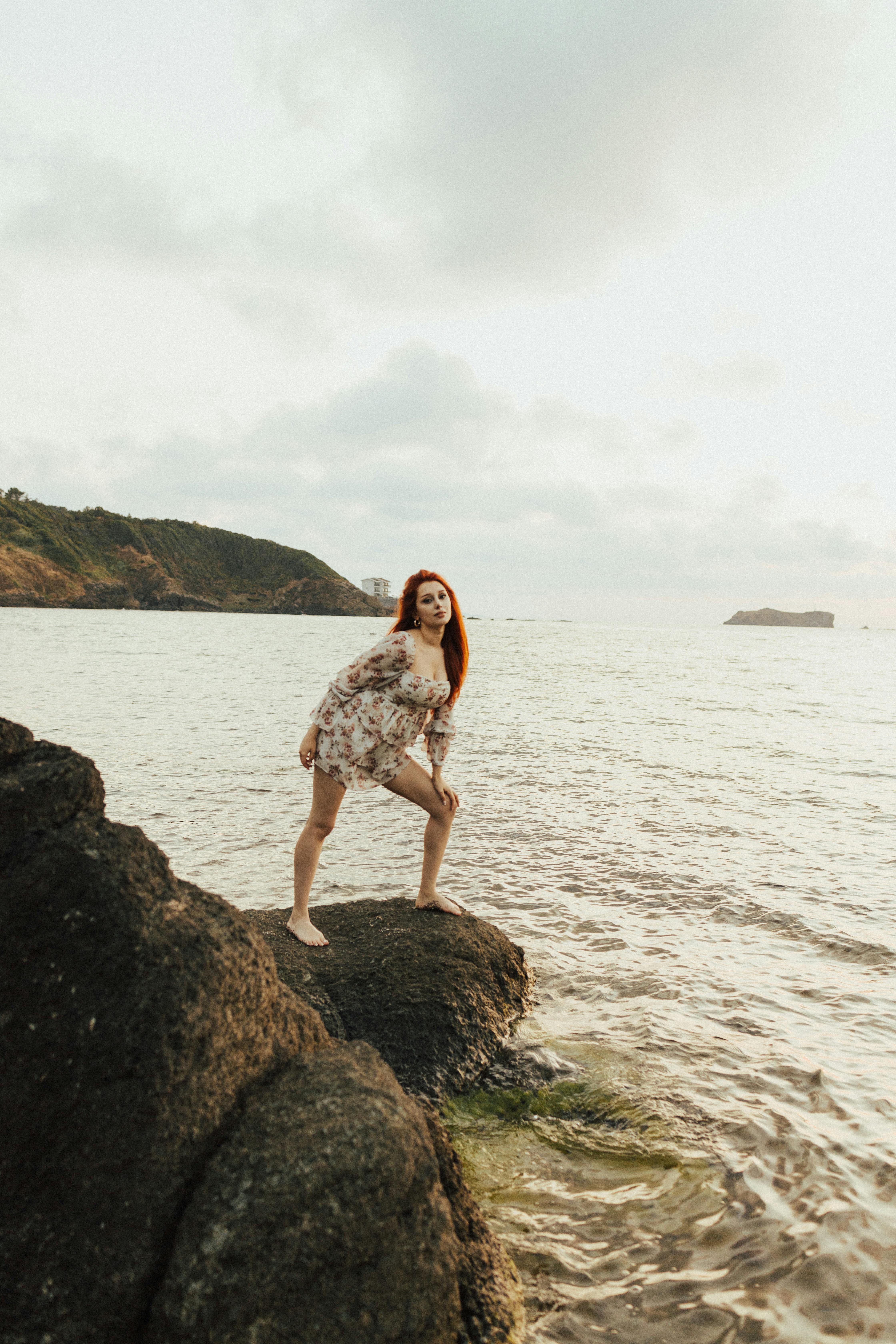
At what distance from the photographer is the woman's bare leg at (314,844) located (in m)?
4.65

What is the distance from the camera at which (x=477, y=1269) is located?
2.40 metres

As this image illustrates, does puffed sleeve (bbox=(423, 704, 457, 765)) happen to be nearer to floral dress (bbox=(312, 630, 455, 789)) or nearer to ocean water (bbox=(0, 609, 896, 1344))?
floral dress (bbox=(312, 630, 455, 789))

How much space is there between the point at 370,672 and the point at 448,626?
71 centimetres

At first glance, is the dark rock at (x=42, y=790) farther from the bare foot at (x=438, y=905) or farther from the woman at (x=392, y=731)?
the bare foot at (x=438, y=905)

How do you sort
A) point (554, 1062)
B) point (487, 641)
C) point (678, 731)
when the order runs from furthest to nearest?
1. point (487, 641)
2. point (678, 731)
3. point (554, 1062)

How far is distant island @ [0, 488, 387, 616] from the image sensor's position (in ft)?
378

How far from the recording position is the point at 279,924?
4898 mm

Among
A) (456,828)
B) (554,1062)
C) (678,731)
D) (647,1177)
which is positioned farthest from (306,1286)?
(678,731)

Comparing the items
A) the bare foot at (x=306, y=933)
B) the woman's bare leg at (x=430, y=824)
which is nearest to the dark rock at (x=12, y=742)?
the woman's bare leg at (x=430, y=824)

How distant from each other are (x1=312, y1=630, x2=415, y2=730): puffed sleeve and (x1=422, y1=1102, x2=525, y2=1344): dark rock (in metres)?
2.47

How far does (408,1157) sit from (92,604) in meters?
132

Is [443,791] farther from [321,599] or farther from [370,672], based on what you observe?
[321,599]

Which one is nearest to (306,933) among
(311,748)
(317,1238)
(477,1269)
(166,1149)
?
(311,748)

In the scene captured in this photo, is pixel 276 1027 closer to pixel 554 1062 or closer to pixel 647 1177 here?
pixel 647 1177
